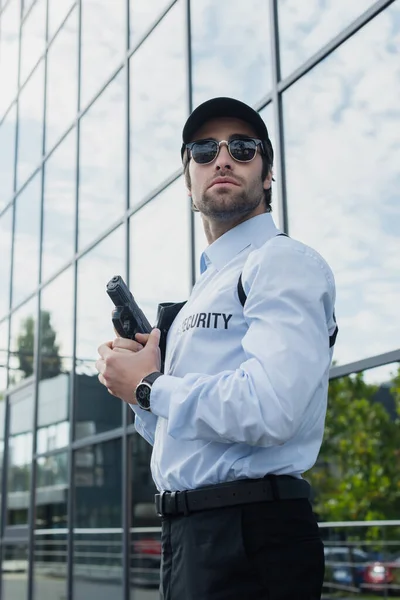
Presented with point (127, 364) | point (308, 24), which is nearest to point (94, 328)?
point (308, 24)

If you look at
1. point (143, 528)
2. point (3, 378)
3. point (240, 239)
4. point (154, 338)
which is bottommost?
point (143, 528)

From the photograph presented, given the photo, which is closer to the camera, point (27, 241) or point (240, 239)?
point (240, 239)

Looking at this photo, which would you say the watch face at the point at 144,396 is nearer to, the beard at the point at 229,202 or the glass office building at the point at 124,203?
the beard at the point at 229,202

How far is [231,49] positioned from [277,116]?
936 mm

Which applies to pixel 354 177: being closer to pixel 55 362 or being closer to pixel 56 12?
pixel 55 362

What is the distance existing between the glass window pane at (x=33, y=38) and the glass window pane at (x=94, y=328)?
3.45 m

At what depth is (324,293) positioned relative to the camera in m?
1.56

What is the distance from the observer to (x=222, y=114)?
6.29ft

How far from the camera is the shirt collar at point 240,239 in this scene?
187 cm

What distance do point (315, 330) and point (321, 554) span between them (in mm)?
484

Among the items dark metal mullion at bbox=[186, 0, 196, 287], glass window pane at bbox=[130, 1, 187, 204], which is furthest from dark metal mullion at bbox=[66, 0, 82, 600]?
dark metal mullion at bbox=[186, 0, 196, 287]

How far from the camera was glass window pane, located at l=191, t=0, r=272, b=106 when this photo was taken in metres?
4.86

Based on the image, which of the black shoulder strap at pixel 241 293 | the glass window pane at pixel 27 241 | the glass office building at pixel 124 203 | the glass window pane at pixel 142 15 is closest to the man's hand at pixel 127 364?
the black shoulder strap at pixel 241 293

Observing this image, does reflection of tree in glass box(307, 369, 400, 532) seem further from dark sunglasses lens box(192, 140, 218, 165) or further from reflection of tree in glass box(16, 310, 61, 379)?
dark sunglasses lens box(192, 140, 218, 165)
